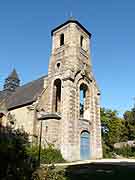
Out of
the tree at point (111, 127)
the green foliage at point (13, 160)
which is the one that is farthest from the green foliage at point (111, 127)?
the green foliage at point (13, 160)

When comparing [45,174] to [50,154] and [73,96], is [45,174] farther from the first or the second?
[73,96]

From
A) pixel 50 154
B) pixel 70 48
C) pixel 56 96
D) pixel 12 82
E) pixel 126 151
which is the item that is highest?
pixel 12 82

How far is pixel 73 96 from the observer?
27281 millimetres

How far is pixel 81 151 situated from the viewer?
26703mm

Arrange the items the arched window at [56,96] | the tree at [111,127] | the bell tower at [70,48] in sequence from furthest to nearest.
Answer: the tree at [111,127]
the arched window at [56,96]
the bell tower at [70,48]

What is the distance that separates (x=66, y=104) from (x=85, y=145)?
5.70m

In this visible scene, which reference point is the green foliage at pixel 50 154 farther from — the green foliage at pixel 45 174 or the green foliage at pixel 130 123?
the green foliage at pixel 130 123

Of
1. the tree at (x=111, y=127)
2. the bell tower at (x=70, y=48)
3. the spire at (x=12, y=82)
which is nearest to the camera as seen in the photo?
the bell tower at (x=70, y=48)

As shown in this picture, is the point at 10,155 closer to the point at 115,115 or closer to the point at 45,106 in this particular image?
the point at 45,106

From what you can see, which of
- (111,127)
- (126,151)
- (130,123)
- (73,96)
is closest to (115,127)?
→ (111,127)

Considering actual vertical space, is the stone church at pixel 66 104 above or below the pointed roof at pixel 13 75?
below

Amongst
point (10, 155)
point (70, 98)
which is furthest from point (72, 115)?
point (10, 155)

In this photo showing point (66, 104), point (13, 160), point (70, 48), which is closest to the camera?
point (13, 160)

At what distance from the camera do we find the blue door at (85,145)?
88.2ft
